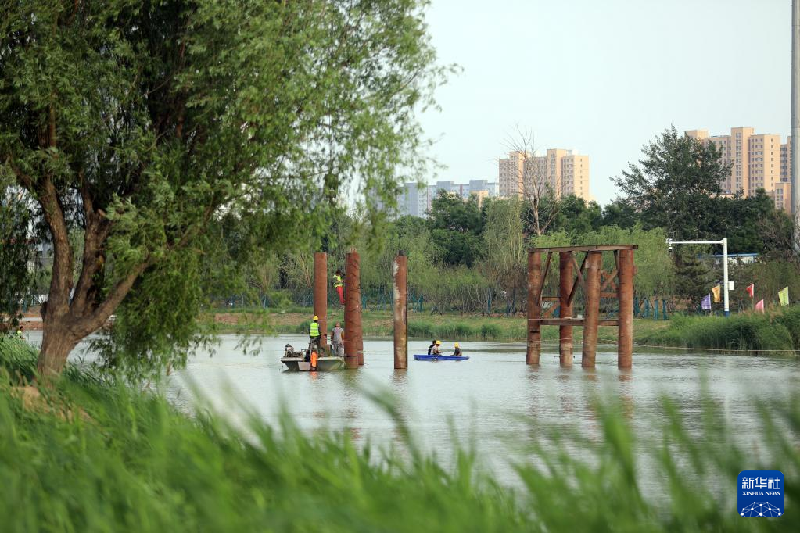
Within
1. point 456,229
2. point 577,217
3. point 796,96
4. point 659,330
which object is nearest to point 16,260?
point 659,330

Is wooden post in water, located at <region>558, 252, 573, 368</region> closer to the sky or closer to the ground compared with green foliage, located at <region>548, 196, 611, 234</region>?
closer to the ground

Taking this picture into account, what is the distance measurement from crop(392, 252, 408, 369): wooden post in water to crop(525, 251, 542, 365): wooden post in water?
4.37 m

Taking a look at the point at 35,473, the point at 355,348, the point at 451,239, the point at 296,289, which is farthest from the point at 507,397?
the point at 451,239

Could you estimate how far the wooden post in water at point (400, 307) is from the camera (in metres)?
32.5

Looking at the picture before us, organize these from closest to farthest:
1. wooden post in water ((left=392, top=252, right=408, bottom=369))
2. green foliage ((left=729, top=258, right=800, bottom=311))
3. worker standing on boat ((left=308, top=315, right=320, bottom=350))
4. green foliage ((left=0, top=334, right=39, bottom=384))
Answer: green foliage ((left=0, top=334, right=39, bottom=384)) < wooden post in water ((left=392, top=252, right=408, bottom=369)) < worker standing on boat ((left=308, top=315, right=320, bottom=350)) < green foliage ((left=729, top=258, right=800, bottom=311))

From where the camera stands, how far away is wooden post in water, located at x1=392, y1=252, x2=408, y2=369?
3253 centimetres

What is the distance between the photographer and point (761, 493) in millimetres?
4312

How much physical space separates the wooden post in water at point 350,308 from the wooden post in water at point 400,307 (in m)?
1.19

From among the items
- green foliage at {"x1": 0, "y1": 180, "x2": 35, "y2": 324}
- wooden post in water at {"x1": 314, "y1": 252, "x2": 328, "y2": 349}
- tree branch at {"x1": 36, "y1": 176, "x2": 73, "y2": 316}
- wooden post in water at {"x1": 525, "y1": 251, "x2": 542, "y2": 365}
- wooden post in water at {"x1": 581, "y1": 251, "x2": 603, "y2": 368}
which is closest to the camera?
tree branch at {"x1": 36, "y1": 176, "x2": 73, "y2": 316}

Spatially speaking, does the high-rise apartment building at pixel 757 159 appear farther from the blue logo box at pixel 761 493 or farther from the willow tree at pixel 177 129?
the blue logo box at pixel 761 493

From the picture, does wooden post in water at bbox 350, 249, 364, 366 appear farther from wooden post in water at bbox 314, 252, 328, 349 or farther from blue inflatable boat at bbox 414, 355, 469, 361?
blue inflatable boat at bbox 414, 355, 469, 361

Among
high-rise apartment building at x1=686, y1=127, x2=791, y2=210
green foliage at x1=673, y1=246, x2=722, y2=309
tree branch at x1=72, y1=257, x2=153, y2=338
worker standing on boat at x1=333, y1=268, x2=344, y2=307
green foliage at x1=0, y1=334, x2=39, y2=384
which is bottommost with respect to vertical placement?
green foliage at x1=0, y1=334, x2=39, y2=384

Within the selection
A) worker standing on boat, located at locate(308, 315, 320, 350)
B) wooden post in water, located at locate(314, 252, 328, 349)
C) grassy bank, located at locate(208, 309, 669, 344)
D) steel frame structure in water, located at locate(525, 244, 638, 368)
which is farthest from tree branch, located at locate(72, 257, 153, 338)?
grassy bank, located at locate(208, 309, 669, 344)

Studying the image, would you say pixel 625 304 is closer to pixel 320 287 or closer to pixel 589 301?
pixel 589 301
